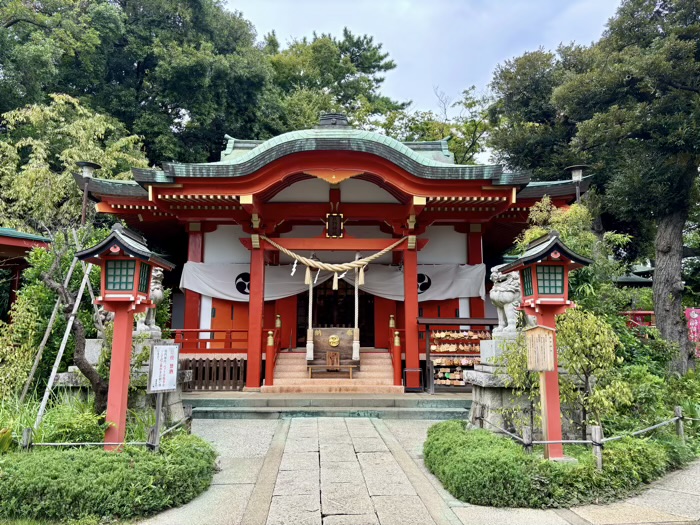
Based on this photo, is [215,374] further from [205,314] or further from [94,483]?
[94,483]

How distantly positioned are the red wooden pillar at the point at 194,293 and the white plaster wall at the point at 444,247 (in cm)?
544

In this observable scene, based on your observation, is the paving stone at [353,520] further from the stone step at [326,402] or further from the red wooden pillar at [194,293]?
the red wooden pillar at [194,293]

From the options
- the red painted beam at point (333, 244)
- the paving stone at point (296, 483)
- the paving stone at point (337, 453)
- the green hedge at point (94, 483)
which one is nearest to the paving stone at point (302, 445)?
the paving stone at point (337, 453)

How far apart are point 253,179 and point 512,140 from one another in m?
13.6

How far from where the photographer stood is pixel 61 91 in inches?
726

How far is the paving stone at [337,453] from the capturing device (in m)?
5.17

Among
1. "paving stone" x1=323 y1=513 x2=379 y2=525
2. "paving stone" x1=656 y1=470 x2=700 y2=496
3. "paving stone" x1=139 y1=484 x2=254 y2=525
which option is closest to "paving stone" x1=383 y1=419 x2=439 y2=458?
"paving stone" x1=323 y1=513 x2=379 y2=525

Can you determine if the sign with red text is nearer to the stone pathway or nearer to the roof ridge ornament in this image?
the stone pathway

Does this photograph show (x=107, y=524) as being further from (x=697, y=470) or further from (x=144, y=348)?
(x=697, y=470)

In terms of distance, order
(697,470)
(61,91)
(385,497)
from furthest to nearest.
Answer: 1. (61,91)
2. (697,470)
3. (385,497)

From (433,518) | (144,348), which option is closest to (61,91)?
(144,348)

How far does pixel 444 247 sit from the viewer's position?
11.4 meters

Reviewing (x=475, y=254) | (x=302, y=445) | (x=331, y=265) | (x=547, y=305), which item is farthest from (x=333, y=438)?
(x=475, y=254)

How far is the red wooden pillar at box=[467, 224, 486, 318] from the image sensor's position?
1118 centimetres
